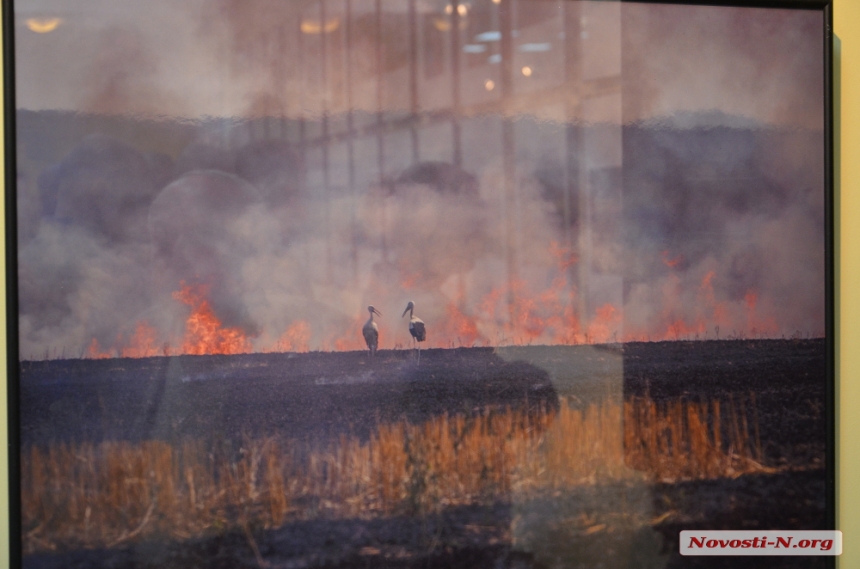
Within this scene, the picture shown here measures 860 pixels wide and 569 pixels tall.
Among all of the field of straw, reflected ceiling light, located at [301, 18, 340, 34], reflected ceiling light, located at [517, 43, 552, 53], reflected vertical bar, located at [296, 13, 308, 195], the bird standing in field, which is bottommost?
the field of straw

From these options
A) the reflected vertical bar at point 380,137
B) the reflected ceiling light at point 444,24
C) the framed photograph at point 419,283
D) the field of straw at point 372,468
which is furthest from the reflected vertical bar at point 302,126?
the field of straw at point 372,468

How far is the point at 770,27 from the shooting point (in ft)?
4.44

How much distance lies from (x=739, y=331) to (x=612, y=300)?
0.96ft

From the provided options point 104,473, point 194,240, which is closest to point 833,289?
point 194,240

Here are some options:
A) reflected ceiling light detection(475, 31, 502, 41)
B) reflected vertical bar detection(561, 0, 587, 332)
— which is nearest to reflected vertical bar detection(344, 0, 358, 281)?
reflected ceiling light detection(475, 31, 502, 41)

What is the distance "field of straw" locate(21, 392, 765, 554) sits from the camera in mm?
1208

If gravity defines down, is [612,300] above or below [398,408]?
above

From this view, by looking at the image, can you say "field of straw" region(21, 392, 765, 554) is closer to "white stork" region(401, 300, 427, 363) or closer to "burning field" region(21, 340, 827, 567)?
"burning field" region(21, 340, 827, 567)

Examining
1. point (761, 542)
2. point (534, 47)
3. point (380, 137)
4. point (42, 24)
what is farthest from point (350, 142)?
point (761, 542)

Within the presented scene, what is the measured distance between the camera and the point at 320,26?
1.25 m

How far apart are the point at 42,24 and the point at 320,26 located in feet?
1.71

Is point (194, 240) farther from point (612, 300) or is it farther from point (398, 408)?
point (612, 300)

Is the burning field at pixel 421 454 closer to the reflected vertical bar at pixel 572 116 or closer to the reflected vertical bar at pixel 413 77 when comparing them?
the reflected vertical bar at pixel 572 116

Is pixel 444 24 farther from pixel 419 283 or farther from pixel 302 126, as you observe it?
pixel 419 283
